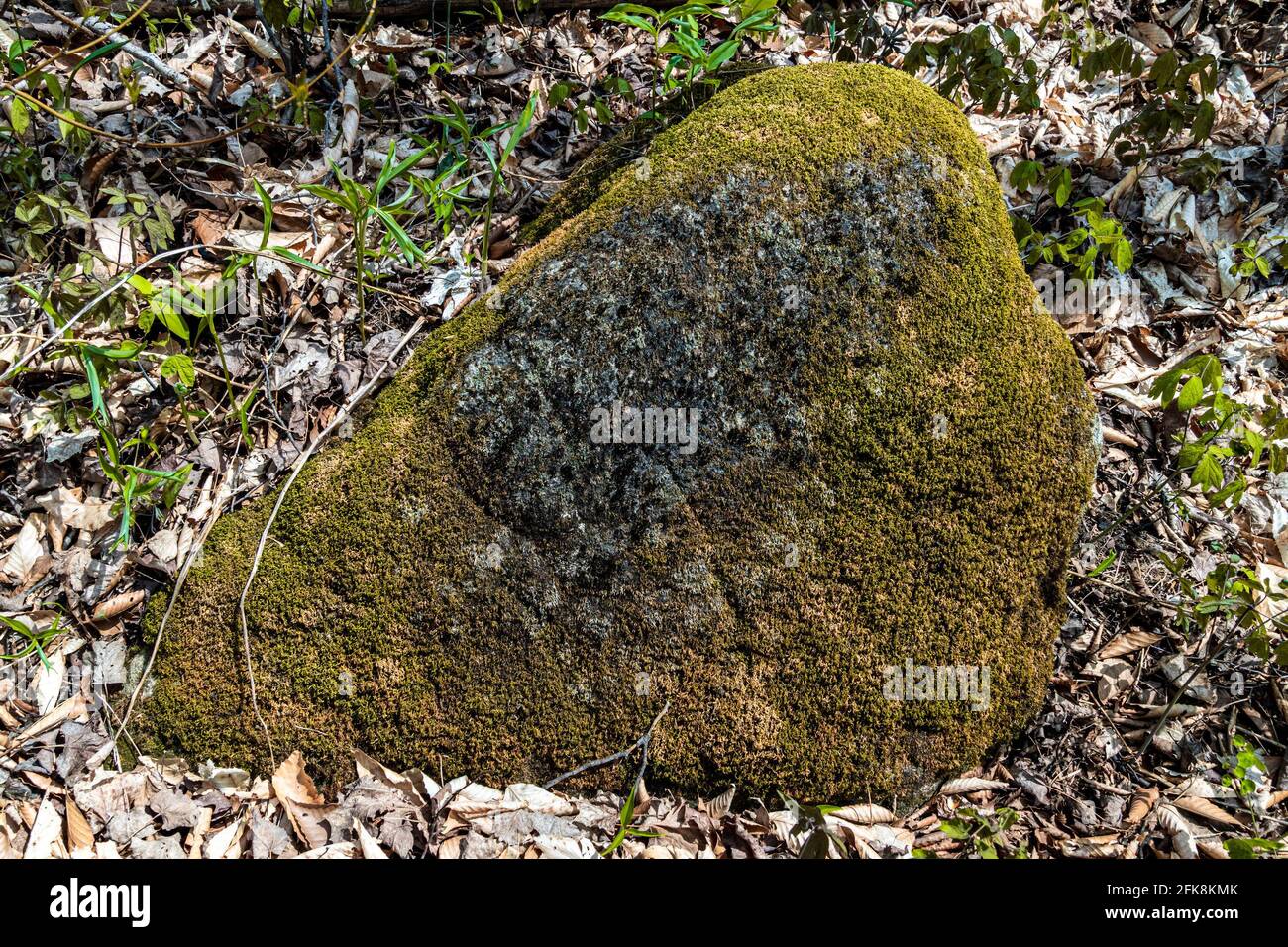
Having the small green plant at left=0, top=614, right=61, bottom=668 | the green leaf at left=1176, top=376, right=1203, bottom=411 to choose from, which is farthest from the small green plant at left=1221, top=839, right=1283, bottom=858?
the small green plant at left=0, top=614, right=61, bottom=668

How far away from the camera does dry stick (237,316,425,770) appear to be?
88.7 inches

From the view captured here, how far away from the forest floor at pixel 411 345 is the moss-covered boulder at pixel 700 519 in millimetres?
178

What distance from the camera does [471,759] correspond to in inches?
88.0

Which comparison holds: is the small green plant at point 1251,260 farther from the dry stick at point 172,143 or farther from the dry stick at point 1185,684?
the dry stick at point 172,143

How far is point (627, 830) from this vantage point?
7.05ft

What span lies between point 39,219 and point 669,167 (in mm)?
2484

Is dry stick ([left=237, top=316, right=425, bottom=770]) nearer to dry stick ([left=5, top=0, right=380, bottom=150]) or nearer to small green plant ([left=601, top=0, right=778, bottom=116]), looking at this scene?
dry stick ([left=5, top=0, right=380, bottom=150])

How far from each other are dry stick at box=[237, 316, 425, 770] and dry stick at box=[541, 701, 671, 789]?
0.82 meters

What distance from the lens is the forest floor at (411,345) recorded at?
2.22m

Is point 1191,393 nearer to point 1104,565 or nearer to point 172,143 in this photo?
point 1104,565

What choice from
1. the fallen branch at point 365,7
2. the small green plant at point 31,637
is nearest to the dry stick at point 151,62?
the fallen branch at point 365,7

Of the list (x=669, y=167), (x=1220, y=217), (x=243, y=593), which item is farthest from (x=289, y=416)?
(x=1220, y=217)

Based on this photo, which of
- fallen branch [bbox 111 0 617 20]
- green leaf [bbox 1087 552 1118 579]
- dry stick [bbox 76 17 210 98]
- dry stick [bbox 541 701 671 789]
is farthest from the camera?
fallen branch [bbox 111 0 617 20]

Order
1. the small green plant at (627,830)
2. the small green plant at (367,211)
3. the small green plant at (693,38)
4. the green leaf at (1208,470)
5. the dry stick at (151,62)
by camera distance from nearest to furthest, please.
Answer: the small green plant at (627,830) < the green leaf at (1208,470) < the small green plant at (367,211) < the small green plant at (693,38) < the dry stick at (151,62)
